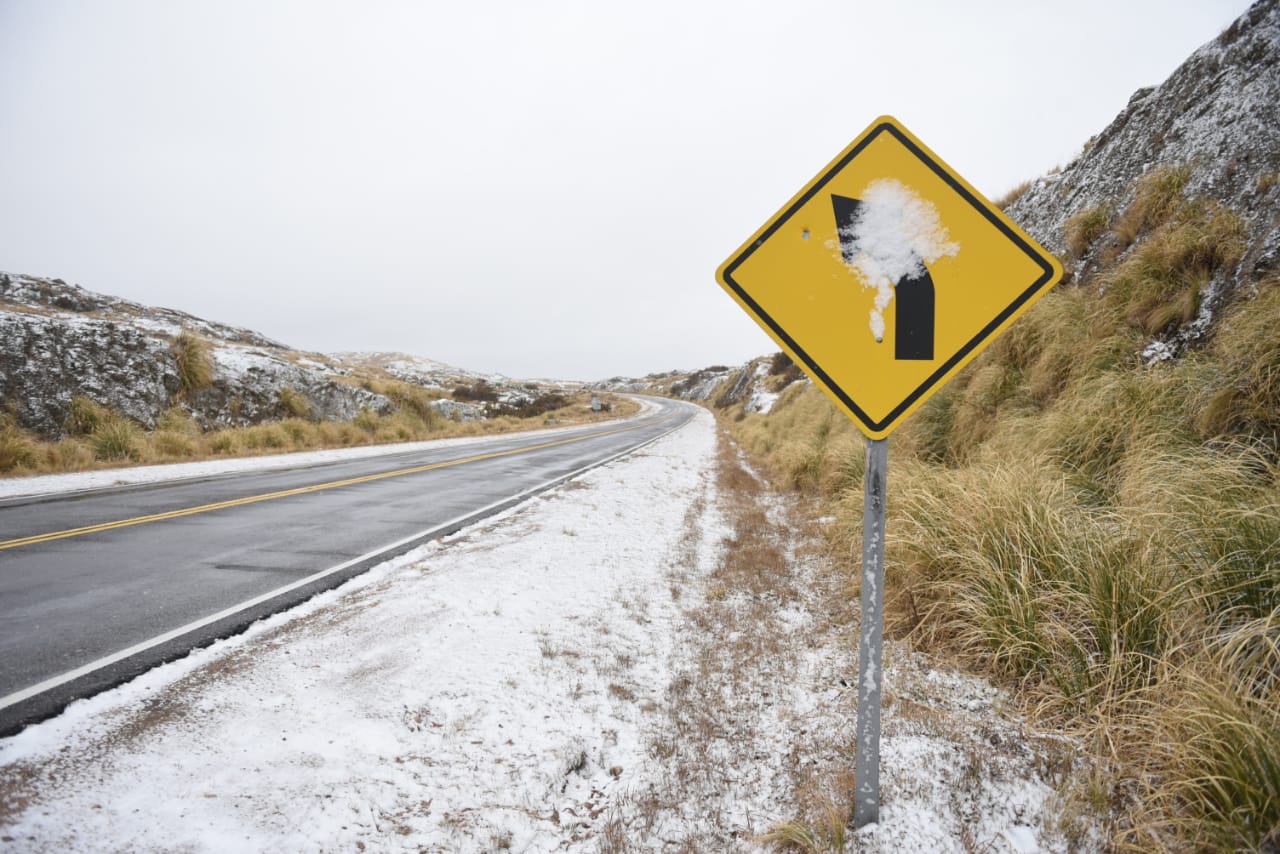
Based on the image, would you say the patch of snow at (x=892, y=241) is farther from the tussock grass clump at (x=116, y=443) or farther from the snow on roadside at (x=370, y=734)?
the tussock grass clump at (x=116, y=443)

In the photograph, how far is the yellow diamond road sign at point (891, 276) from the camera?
1786 mm

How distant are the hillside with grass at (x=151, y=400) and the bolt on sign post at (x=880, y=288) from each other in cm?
1398

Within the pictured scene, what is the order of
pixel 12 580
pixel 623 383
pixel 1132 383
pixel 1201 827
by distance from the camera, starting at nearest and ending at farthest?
pixel 1201 827, pixel 12 580, pixel 1132 383, pixel 623 383

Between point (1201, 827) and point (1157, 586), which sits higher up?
point (1201, 827)

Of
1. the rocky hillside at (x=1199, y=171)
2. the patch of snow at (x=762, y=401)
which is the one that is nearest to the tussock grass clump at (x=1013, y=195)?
the rocky hillside at (x=1199, y=171)

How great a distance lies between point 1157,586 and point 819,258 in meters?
2.41

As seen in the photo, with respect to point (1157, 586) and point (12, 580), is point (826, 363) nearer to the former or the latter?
point (1157, 586)

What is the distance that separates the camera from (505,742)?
109 inches

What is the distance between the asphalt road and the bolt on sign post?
151 inches

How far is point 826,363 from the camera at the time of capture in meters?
1.85

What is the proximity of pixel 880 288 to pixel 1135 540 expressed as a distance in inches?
94.7

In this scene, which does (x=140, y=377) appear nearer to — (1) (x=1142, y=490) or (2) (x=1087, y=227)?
(1) (x=1142, y=490)

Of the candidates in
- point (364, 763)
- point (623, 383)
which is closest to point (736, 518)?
point (364, 763)

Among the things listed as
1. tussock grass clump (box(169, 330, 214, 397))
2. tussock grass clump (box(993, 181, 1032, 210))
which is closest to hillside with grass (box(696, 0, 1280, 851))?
tussock grass clump (box(993, 181, 1032, 210))
